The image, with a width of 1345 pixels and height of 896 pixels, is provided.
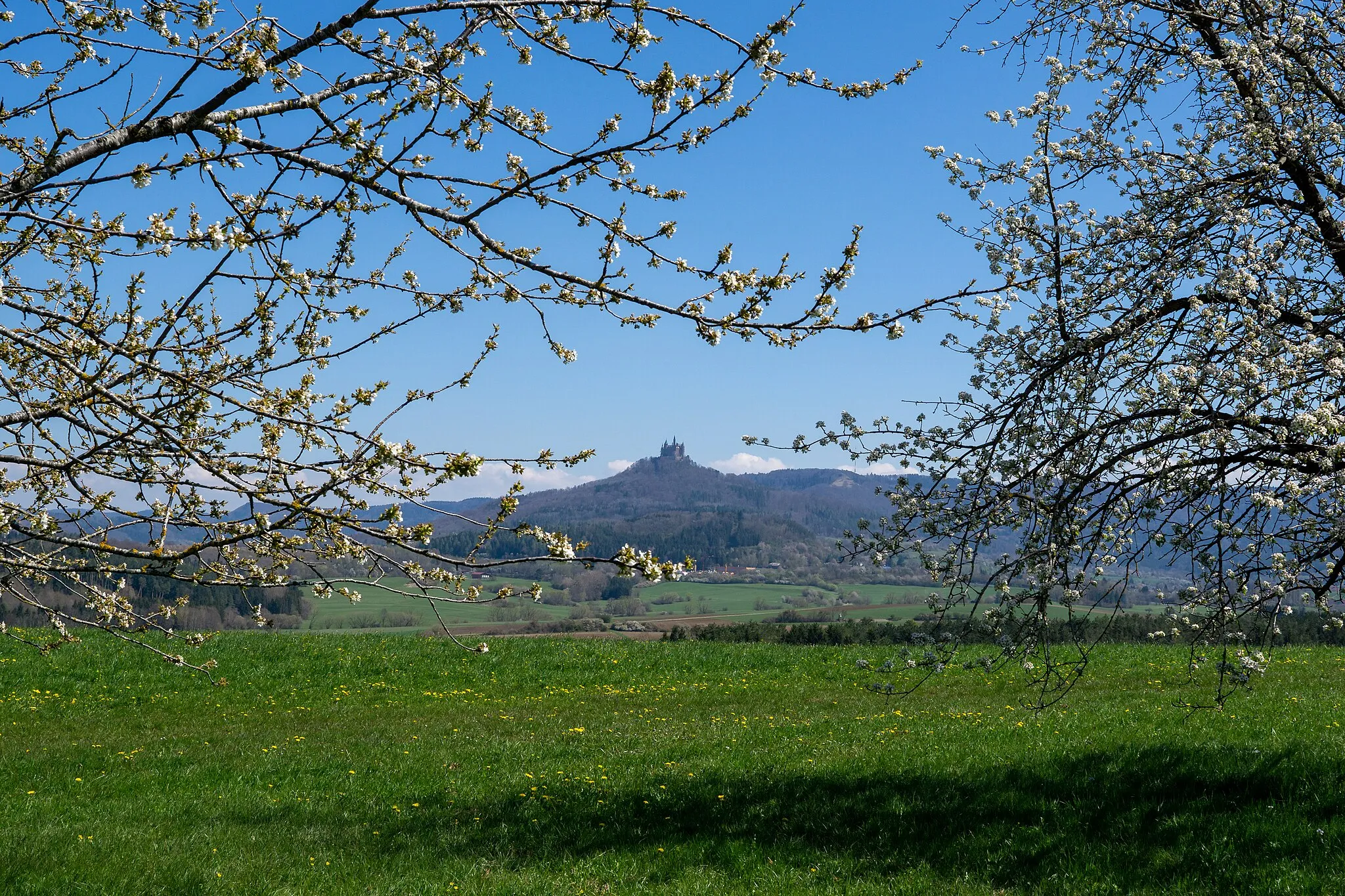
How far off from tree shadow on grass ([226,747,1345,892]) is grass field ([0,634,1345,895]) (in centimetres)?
3

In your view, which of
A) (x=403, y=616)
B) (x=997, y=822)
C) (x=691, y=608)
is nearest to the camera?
(x=997, y=822)

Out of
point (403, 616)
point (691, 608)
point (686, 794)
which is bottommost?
point (691, 608)

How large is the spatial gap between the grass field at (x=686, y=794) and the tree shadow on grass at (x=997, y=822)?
0.10ft

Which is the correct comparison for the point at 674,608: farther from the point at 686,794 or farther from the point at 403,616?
the point at 686,794

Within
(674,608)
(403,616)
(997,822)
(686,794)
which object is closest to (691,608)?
(674,608)

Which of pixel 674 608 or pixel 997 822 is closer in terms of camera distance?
pixel 997 822

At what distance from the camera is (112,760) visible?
12844 millimetres

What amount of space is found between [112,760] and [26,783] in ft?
4.29

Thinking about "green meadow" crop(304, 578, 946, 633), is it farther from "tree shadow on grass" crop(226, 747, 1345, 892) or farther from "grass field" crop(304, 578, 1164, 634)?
"tree shadow on grass" crop(226, 747, 1345, 892)

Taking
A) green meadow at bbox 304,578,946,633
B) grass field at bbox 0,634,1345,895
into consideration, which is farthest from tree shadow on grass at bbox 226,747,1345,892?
green meadow at bbox 304,578,946,633

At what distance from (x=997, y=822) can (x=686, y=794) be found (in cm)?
329

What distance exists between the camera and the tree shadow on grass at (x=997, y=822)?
754 centimetres

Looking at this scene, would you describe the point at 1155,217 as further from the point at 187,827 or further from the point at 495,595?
the point at 187,827

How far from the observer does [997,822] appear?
864 centimetres
